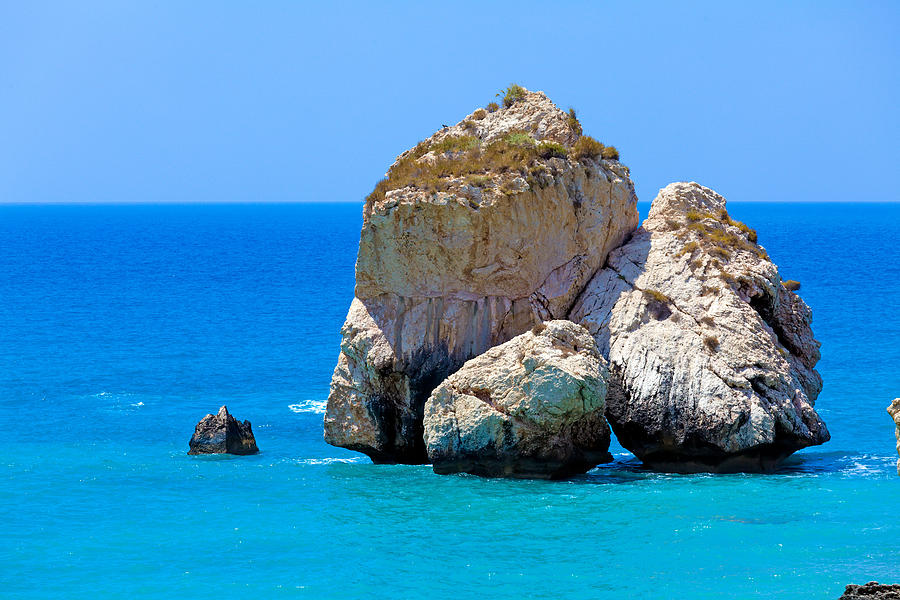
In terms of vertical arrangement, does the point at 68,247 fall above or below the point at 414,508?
above

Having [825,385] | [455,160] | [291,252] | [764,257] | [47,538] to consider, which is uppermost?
[291,252]

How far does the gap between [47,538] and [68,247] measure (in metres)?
141

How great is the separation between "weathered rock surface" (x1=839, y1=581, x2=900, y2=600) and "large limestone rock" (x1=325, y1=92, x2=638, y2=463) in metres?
18.1

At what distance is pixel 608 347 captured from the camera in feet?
118

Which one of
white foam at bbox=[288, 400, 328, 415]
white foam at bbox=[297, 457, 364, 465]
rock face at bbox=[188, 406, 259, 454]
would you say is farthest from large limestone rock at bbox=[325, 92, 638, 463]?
white foam at bbox=[288, 400, 328, 415]

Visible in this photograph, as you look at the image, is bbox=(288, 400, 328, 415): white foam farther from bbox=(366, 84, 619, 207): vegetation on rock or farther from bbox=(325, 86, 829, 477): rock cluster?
bbox=(366, 84, 619, 207): vegetation on rock

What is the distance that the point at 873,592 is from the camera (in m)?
19.8

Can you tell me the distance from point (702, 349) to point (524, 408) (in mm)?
5785

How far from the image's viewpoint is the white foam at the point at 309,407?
159ft

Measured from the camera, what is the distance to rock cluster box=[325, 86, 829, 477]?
109ft

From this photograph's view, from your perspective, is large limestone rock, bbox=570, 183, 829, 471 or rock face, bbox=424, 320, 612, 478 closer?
rock face, bbox=424, 320, 612, 478

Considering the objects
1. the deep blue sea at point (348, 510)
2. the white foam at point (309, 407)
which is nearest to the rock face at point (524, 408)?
the deep blue sea at point (348, 510)

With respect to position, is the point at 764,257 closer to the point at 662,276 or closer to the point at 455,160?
the point at 662,276

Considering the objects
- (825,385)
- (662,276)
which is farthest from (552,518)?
(825,385)
